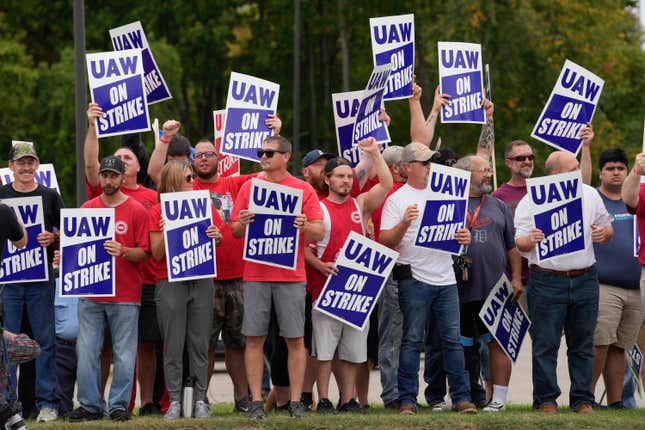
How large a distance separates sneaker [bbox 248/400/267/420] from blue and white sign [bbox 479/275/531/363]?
2.32 metres

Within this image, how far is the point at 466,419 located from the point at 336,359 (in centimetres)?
162

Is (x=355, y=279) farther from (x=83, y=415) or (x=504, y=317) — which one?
(x=83, y=415)

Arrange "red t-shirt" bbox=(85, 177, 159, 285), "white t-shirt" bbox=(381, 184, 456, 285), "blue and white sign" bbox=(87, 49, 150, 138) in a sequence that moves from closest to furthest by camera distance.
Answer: "white t-shirt" bbox=(381, 184, 456, 285), "red t-shirt" bbox=(85, 177, 159, 285), "blue and white sign" bbox=(87, 49, 150, 138)

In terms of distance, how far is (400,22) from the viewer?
14391 mm

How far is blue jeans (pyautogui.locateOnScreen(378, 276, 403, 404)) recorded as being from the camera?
41.7 feet

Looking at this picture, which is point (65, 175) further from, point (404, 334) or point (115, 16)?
point (404, 334)

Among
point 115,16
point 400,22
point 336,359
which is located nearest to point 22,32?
point 115,16

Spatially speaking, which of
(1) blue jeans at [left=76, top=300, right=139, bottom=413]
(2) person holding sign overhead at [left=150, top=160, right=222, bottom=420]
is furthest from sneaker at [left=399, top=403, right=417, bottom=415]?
(1) blue jeans at [left=76, top=300, right=139, bottom=413]

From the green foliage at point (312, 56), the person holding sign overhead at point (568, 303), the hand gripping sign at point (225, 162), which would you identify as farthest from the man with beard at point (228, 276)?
the green foliage at point (312, 56)

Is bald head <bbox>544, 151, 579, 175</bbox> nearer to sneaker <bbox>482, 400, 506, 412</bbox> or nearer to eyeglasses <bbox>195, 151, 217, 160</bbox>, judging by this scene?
sneaker <bbox>482, 400, 506, 412</bbox>

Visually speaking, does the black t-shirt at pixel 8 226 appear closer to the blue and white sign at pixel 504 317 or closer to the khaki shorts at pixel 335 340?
the khaki shorts at pixel 335 340

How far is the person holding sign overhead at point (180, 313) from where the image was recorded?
1183 cm

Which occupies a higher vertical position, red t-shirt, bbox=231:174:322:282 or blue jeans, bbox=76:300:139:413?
red t-shirt, bbox=231:174:322:282

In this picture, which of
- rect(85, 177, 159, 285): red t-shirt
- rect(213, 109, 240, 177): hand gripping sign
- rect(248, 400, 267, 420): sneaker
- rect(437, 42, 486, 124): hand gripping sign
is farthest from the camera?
rect(213, 109, 240, 177): hand gripping sign
